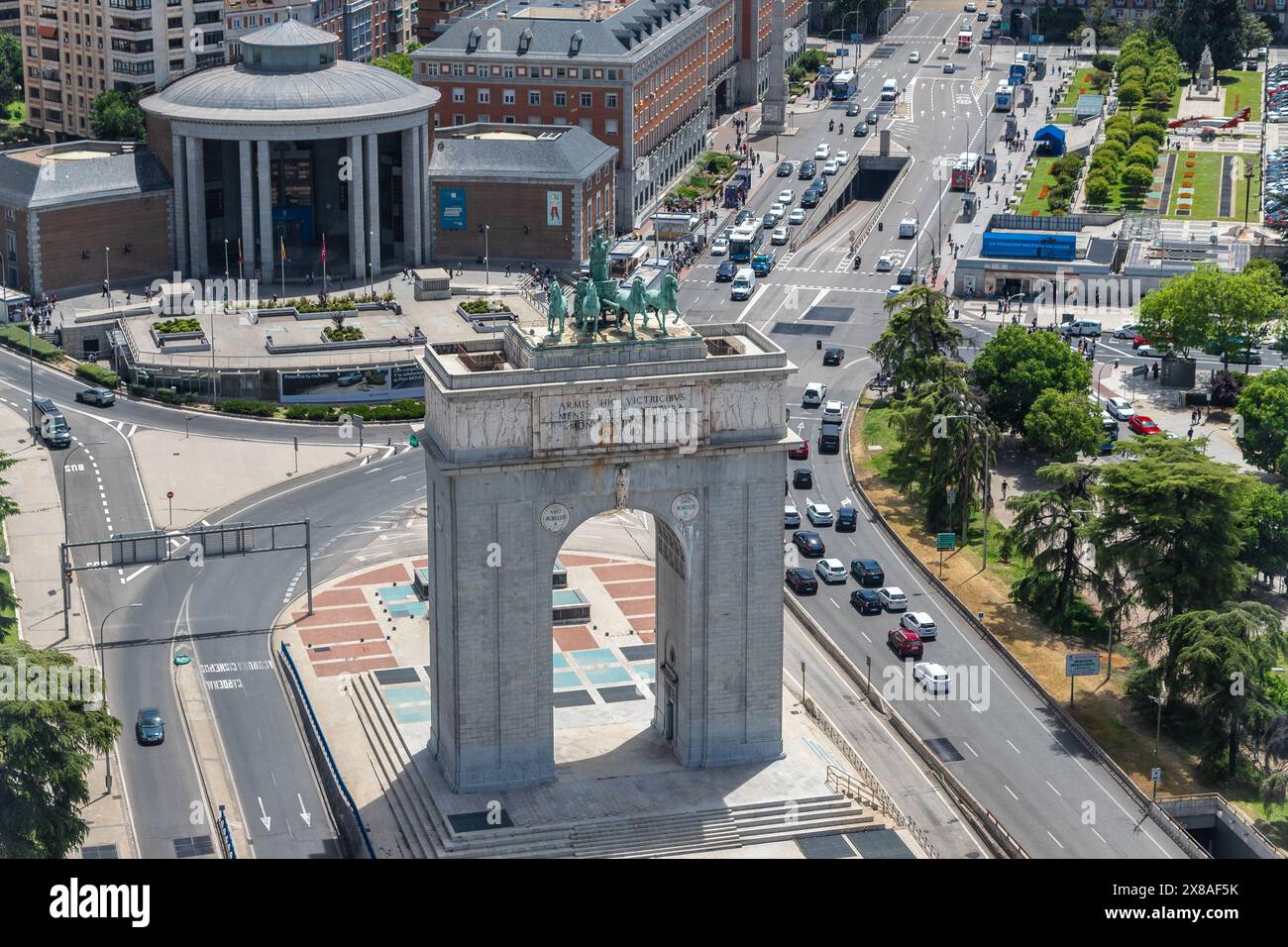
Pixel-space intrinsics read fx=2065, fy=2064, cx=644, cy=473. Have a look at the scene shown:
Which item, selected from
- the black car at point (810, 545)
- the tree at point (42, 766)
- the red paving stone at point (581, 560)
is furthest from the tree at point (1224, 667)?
the tree at point (42, 766)

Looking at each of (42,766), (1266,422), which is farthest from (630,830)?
(1266,422)

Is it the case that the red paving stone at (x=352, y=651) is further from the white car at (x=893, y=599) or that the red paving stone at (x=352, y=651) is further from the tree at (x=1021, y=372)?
the tree at (x=1021, y=372)

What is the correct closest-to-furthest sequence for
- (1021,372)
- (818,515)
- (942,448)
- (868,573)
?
(868,573) → (942,448) → (818,515) → (1021,372)

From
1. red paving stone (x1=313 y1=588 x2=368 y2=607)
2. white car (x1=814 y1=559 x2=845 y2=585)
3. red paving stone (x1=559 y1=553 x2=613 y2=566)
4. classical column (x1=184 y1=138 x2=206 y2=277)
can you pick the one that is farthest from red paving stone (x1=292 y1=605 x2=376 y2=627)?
classical column (x1=184 y1=138 x2=206 y2=277)

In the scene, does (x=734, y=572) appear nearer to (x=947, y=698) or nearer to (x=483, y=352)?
(x=483, y=352)

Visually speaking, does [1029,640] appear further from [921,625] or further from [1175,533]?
[1175,533]

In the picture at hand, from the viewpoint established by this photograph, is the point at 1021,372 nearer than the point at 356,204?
Yes
